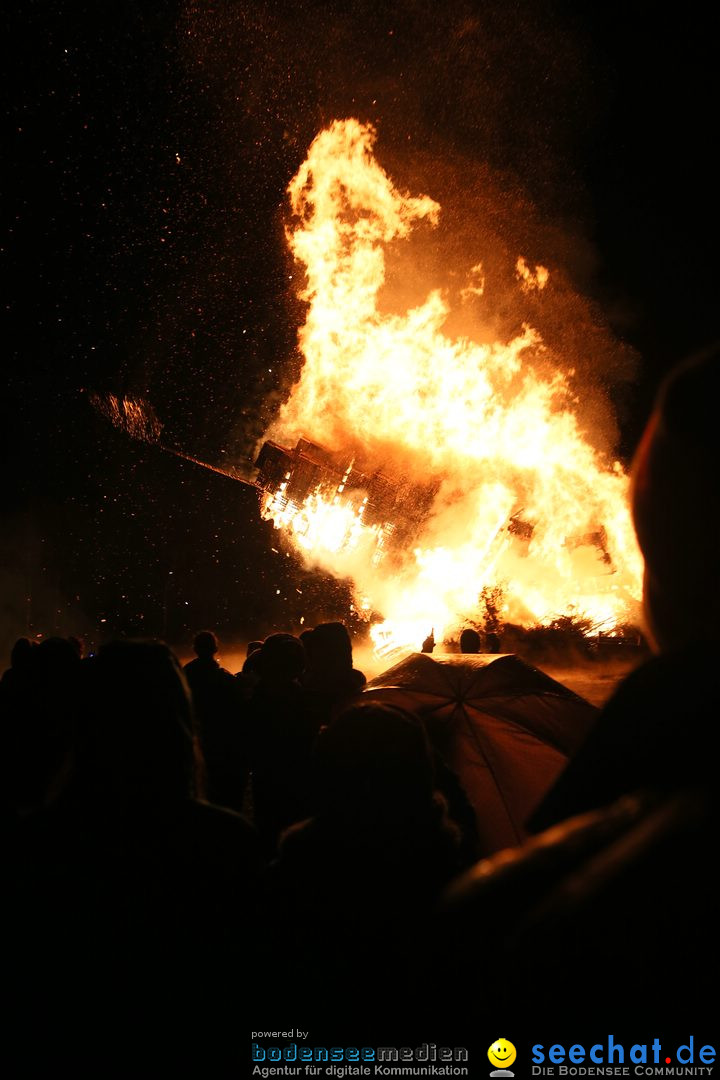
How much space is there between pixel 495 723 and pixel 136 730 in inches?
102

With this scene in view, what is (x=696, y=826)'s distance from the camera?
49 cm

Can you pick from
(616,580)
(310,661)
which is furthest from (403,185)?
(616,580)

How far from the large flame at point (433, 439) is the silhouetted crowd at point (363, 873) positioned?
12483 mm

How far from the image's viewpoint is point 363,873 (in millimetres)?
1523

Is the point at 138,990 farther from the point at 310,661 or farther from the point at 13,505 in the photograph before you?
the point at 13,505

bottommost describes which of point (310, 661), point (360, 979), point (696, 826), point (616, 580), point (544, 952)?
point (360, 979)

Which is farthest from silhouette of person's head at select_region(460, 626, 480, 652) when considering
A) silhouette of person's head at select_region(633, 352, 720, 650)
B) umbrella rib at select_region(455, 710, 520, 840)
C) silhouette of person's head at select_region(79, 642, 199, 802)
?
silhouette of person's head at select_region(633, 352, 720, 650)

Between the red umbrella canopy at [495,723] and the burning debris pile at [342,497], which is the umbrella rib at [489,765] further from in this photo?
the burning debris pile at [342,497]

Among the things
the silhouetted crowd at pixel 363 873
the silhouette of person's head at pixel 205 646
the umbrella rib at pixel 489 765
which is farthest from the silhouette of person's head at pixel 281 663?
the silhouetted crowd at pixel 363 873

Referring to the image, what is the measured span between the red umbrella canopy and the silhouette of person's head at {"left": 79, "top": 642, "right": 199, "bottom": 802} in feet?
5.35

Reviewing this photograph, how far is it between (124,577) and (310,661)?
75.1ft

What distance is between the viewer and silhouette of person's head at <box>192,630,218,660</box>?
4.23m

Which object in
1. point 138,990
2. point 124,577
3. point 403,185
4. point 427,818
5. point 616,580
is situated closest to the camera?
point 138,990

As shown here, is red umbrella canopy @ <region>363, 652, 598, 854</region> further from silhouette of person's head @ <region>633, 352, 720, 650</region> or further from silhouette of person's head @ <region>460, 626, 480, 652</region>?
silhouette of person's head @ <region>460, 626, 480, 652</region>
